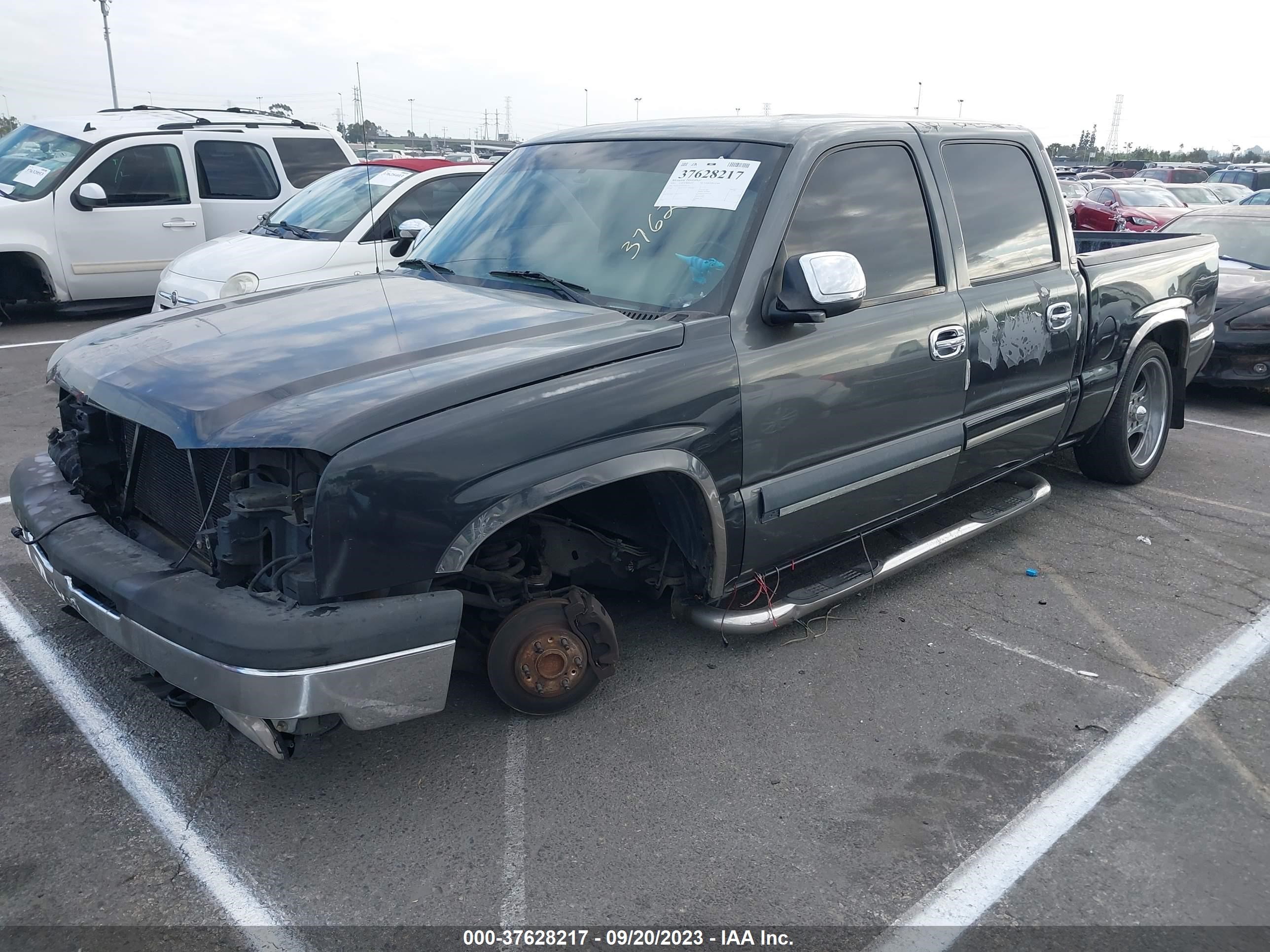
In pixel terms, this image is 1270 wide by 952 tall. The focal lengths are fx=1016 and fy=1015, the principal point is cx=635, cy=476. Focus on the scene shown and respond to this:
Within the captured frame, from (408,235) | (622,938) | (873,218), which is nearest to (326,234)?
(408,235)

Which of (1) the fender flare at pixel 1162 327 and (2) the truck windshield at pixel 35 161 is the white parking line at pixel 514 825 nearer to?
(1) the fender flare at pixel 1162 327

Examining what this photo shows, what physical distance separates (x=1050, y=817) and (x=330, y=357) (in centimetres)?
250

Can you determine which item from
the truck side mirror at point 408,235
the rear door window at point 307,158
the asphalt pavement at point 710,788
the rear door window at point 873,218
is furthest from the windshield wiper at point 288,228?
the rear door window at point 873,218

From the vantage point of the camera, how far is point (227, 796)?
9.68ft

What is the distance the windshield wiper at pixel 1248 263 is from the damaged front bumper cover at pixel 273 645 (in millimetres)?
8661

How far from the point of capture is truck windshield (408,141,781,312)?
3508 mm

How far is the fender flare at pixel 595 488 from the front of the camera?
2.75m

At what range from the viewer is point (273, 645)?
2.54 meters

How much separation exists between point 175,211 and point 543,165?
299 inches

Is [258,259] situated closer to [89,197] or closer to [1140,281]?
[89,197]

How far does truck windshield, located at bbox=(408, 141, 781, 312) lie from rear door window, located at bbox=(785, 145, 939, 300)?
224 mm

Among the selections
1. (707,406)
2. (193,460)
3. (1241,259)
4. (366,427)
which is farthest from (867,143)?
(1241,259)

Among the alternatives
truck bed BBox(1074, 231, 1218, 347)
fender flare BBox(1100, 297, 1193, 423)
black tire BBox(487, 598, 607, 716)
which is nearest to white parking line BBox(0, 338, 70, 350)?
black tire BBox(487, 598, 607, 716)

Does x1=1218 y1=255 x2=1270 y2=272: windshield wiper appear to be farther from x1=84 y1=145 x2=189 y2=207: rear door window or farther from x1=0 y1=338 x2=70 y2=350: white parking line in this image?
x1=0 y1=338 x2=70 y2=350: white parking line
